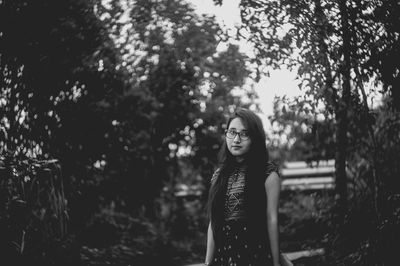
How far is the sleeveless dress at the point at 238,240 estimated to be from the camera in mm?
3006

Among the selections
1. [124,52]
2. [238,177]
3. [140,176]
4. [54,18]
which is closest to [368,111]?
[238,177]

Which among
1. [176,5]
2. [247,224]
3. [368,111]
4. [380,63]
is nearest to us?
[247,224]

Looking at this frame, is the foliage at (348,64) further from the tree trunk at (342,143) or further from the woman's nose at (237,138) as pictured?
the woman's nose at (237,138)

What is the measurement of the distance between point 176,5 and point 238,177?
3.23 metres

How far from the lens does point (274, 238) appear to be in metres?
2.91

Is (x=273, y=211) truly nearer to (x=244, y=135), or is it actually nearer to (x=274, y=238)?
(x=274, y=238)

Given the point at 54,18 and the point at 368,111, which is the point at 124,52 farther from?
the point at 368,111

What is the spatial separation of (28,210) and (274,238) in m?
2.80

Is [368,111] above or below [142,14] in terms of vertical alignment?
below

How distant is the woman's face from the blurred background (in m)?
1.97

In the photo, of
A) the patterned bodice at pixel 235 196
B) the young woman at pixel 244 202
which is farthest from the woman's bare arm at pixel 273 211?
the patterned bodice at pixel 235 196

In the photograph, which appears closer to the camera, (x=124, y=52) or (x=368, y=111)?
(x=368, y=111)

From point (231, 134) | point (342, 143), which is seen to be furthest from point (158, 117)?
point (231, 134)

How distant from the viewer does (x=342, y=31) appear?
4883 mm
